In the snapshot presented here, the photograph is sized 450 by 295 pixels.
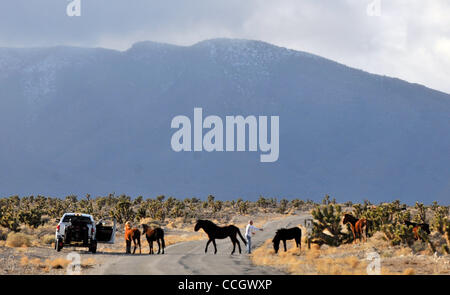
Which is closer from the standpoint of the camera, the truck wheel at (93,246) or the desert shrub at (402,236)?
the truck wheel at (93,246)

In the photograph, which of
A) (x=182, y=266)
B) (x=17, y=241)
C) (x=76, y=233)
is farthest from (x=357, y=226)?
(x=17, y=241)

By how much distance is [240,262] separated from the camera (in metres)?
23.6

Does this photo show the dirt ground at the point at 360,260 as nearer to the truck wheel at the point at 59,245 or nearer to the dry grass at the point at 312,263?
the dry grass at the point at 312,263

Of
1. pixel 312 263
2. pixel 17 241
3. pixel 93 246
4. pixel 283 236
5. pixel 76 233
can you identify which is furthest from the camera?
pixel 17 241

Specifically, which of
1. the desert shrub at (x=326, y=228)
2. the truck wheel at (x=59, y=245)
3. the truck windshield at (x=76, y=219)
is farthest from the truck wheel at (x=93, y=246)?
the desert shrub at (x=326, y=228)

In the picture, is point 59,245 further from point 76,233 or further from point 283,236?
point 283,236

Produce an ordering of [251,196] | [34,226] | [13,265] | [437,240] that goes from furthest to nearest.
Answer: [251,196]
[34,226]
[437,240]
[13,265]

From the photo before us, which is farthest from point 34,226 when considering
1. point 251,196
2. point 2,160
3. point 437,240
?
point 2,160

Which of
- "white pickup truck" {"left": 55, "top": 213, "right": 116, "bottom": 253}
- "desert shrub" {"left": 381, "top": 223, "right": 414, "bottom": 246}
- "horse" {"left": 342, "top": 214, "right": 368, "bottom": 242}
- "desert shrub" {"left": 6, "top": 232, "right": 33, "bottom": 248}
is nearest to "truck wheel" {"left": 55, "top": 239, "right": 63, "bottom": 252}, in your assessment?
"white pickup truck" {"left": 55, "top": 213, "right": 116, "bottom": 253}

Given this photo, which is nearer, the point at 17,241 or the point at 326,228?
the point at 326,228

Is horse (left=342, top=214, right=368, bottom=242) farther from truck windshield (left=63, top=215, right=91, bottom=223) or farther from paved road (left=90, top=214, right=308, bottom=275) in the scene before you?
truck windshield (left=63, top=215, right=91, bottom=223)
